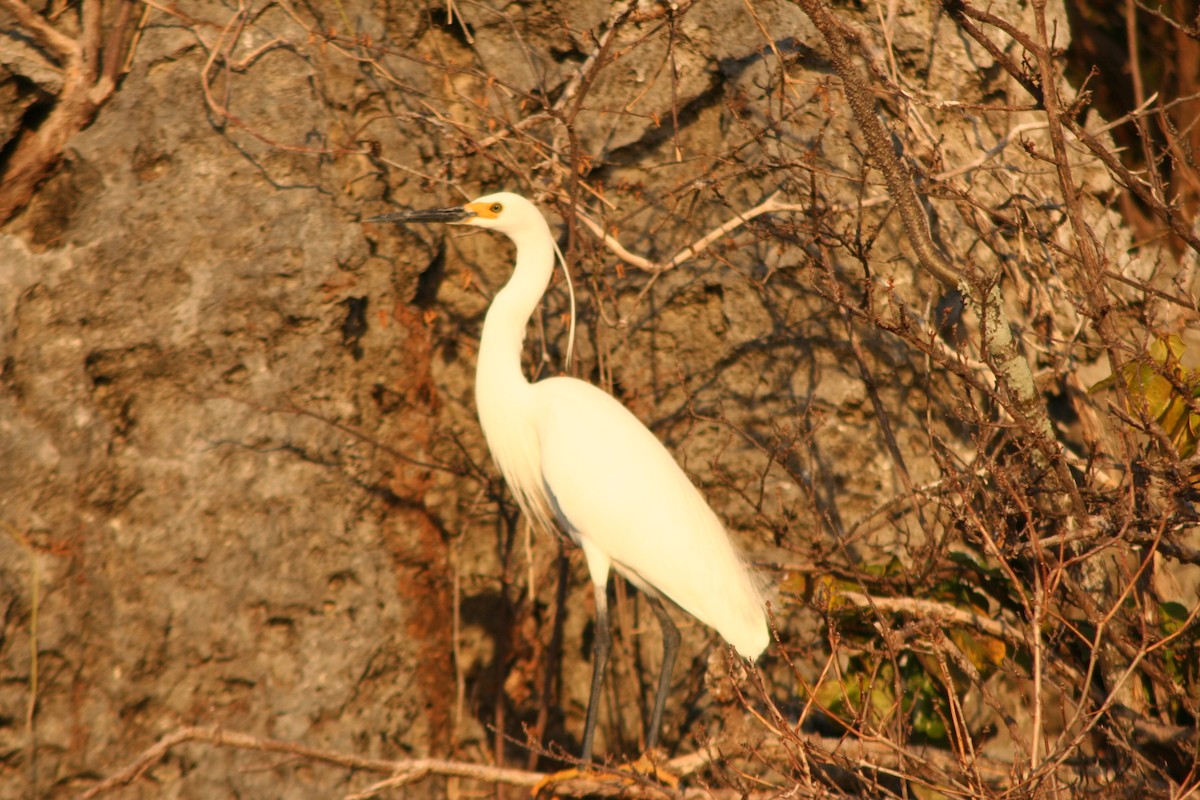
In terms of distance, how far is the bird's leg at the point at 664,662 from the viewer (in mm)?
2561

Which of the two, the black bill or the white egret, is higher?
the black bill

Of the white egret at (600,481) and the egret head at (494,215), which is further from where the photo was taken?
the egret head at (494,215)

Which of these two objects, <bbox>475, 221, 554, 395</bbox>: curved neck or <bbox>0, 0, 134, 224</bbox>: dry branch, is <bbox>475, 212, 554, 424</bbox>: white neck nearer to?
<bbox>475, 221, 554, 395</bbox>: curved neck

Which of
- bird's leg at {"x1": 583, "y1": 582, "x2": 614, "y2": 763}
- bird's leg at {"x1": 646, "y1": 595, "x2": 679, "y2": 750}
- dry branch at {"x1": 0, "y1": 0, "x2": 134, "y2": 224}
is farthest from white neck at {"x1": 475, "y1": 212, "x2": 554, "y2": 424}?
dry branch at {"x1": 0, "y1": 0, "x2": 134, "y2": 224}

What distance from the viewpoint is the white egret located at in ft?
8.32

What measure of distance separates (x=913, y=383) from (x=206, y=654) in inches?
79.6

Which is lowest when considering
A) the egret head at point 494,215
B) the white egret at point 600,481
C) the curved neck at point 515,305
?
the white egret at point 600,481

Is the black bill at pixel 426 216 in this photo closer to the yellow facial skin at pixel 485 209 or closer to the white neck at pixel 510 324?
the yellow facial skin at pixel 485 209

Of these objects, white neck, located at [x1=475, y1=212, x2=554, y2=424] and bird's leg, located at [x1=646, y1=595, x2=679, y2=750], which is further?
white neck, located at [x1=475, y1=212, x2=554, y2=424]

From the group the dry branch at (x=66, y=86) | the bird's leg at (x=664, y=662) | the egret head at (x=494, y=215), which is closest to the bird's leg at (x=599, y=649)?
the bird's leg at (x=664, y=662)

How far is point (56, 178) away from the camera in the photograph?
8.78 ft

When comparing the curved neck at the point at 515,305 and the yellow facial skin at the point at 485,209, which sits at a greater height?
the yellow facial skin at the point at 485,209

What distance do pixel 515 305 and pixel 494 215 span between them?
23cm

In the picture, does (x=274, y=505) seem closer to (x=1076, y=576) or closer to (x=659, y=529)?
(x=659, y=529)
